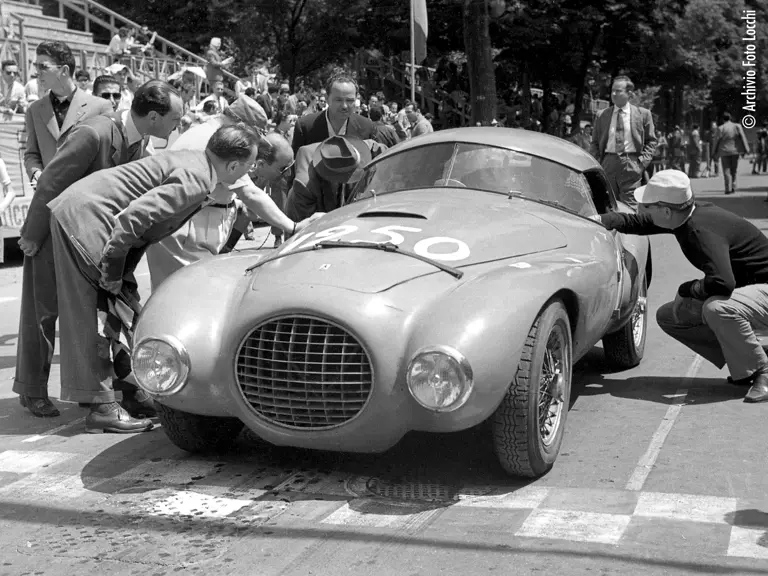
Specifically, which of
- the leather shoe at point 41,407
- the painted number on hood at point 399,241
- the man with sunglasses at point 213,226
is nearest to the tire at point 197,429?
the painted number on hood at point 399,241

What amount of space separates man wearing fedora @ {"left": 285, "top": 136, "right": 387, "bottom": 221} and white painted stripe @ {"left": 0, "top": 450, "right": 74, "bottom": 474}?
8.42ft

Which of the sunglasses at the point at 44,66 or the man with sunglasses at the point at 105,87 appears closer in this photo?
the sunglasses at the point at 44,66

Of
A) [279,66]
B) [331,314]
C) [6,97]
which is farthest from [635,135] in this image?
[279,66]

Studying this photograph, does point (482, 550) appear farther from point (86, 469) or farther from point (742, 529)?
point (86, 469)

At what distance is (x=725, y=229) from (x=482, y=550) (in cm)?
305

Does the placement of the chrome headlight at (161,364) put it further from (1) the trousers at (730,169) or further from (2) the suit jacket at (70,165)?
(1) the trousers at (730,169)

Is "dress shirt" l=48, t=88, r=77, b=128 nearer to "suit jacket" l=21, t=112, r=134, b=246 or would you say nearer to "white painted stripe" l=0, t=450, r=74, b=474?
"suit jacket" l=21, t=112, r=134, b=246

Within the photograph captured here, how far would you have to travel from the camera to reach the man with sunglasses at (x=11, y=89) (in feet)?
57.2

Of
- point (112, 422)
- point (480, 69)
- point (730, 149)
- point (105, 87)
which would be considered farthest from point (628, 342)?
point (730, 149)

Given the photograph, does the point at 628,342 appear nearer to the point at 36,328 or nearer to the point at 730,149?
the point at 36,328

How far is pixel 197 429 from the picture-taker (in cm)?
506

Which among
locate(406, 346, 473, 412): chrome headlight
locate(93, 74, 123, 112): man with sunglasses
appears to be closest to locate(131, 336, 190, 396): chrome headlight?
locate(406, 346, 473, 412): chrome headlight

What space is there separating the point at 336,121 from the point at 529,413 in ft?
12.3

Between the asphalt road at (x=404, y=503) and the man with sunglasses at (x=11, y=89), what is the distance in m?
12.4
